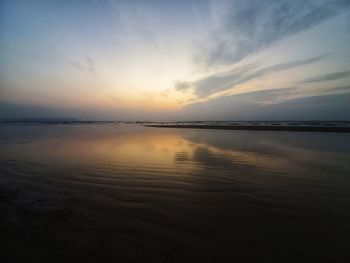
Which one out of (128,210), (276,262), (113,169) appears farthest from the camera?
(113,169)

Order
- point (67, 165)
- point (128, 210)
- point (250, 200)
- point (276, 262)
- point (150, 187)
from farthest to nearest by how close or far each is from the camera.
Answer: point (67, 165) → point (150, 187) → point (250, 200) → point (128, 210) → point (276, 262)

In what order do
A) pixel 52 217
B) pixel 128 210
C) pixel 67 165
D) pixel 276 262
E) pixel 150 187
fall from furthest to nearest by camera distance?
pixel 67 165 → pixel 150 187 → pixel 128 210 → pixel 52 217 → pixel 276 262

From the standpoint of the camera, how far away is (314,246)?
3678mm

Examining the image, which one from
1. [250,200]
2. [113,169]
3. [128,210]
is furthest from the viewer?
[113,169]

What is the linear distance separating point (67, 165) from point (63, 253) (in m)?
7.04

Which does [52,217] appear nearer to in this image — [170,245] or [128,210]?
[128,210]

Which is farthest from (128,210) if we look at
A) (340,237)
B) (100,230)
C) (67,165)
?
(67,165)

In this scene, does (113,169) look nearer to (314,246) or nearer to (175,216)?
(175,216)

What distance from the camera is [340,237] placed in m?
3.97

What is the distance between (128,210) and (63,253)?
72.2 inches

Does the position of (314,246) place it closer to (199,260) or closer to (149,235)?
(199,260)

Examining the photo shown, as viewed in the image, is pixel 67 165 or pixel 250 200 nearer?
pixel 250 200

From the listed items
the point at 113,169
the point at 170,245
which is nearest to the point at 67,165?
the point at 113,169

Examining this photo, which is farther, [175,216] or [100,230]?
[175,216]
